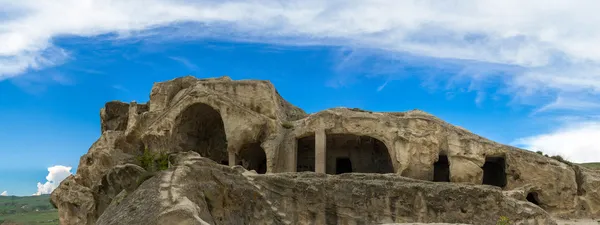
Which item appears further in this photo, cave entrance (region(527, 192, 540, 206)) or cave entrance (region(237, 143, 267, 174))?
cave entrance (region(237, 143, 267, 174))

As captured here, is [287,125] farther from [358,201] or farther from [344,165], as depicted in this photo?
[358,201]

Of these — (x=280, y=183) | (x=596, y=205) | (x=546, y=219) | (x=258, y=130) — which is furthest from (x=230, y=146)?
(x=596, y=205)

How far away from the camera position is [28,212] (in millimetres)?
102500

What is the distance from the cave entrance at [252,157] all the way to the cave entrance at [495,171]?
478 inches

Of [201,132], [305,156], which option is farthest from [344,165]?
[201,132]

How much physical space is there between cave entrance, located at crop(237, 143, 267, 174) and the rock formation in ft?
0.29

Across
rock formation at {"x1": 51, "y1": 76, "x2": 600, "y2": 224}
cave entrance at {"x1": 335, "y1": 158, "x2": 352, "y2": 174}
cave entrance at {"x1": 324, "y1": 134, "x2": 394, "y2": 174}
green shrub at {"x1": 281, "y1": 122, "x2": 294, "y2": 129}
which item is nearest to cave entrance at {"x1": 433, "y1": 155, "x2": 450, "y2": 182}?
rock formation at {"x1": 51, "y1": 76, "x2": 600, "y2": 224}

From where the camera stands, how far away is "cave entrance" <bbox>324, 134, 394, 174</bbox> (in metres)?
30.7

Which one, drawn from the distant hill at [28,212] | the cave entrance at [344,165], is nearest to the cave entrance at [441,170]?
the cave entrance at [344,165]

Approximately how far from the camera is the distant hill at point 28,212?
263ft

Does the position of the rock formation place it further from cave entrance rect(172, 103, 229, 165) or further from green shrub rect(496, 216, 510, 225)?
green shrub rect(496, 216, 510, 225)

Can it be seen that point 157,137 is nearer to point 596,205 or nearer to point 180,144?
point 180,144

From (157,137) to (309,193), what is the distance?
16.2 metres

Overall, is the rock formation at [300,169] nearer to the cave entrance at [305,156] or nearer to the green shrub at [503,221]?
the cave entrance at [305,156]
